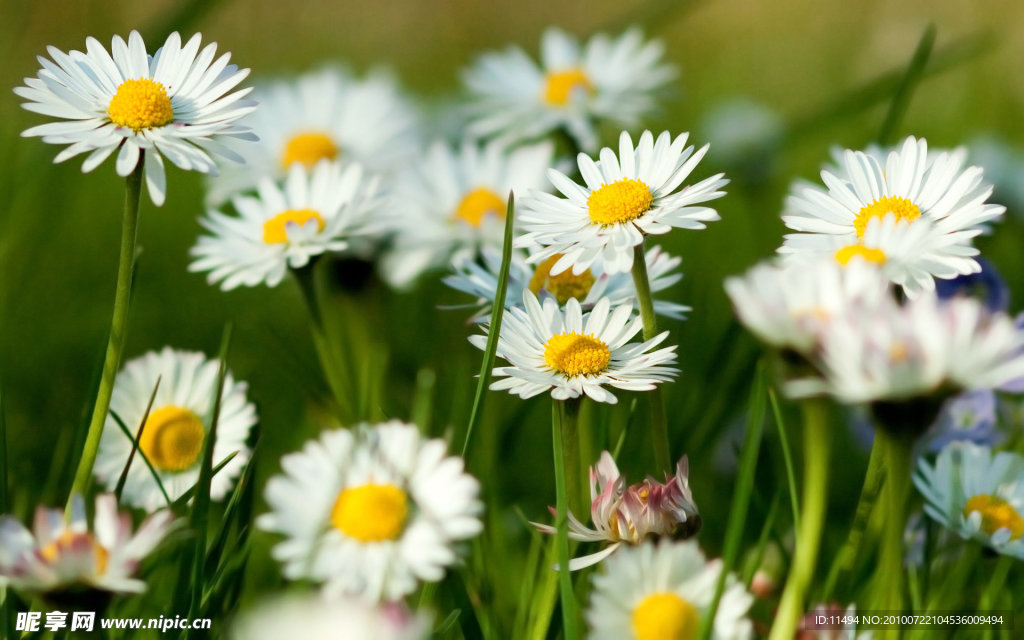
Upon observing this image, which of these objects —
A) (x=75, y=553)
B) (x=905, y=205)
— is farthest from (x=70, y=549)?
(x=905, y=205)

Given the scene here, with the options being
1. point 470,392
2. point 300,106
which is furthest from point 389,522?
point 300,106

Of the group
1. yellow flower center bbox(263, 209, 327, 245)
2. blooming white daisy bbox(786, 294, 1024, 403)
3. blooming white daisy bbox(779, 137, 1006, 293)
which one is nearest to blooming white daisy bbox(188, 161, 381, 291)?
yellow flower center bbox(263, 209, 327, 245)

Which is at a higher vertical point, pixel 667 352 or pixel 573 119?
pixel 573 119

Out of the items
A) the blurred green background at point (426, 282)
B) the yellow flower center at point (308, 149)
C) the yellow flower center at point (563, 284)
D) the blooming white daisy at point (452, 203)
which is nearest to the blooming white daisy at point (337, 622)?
the blurred green background at point (426, 282)

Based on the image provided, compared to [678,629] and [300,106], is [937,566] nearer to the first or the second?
[678,629]

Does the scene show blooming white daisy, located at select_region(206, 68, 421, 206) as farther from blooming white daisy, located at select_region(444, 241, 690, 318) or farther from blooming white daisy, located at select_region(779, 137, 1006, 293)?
blooming white daisy, located at select_region(779, 137, 1006, 293)

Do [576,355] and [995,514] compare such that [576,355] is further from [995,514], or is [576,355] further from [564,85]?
[564,85]

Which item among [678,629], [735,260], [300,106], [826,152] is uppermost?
[826,152]
